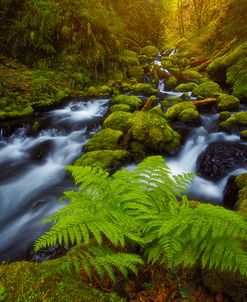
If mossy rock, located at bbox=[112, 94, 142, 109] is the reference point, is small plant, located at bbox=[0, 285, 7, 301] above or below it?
below

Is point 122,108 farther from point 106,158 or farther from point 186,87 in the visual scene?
point 186,87

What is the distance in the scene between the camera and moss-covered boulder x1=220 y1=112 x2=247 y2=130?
8.98 metres

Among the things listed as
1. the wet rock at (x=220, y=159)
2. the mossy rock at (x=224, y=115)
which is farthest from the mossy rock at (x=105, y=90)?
the wet rock at (x=220, y=159)

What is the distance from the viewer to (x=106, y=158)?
22.5ft

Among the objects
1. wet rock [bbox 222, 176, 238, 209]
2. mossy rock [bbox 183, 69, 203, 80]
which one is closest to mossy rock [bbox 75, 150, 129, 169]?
wet rock [bbox 222, 176, 238, 209]

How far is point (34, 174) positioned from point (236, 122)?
6.40 meters

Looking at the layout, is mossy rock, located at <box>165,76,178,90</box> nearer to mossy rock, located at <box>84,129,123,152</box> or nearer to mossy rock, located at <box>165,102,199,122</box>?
mossy rock, located at <box>165,102,199,122</box>

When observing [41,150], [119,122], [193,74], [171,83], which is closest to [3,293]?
[41,150]

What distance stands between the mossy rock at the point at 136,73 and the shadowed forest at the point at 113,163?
9 centimetres

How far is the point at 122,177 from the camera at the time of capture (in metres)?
2.95

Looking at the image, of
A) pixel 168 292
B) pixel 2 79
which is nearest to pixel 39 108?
Result: pixel 2 79

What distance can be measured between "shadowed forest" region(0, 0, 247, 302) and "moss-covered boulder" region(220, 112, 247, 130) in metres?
0.04

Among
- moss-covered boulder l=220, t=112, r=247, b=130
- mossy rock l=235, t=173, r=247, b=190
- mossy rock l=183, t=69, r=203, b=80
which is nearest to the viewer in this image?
mossy rock l=235, t=173, r=247, b=190

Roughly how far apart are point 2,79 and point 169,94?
762 cm
